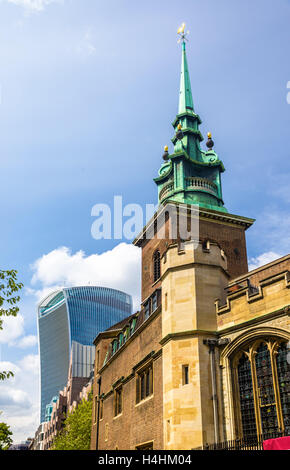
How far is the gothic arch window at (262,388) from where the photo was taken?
53.3 feet

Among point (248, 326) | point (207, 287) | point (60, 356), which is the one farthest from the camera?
point (60, 356)

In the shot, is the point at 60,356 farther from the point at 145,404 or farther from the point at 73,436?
the point at 145,404

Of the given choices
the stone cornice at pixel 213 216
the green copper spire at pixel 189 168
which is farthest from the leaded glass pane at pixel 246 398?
the green copper spire at pixel 189 168

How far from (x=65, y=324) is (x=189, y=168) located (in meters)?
146

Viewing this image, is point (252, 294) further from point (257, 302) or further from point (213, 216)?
point (213, 216)

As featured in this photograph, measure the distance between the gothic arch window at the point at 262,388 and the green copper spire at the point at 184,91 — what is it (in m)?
37.9

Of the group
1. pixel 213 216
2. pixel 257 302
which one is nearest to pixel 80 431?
pixel 213 216

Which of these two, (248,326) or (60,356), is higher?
(60,356)

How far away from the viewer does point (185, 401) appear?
1833 cm

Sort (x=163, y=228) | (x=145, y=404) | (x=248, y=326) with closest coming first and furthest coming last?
1. (x=248, y=326)
2. (x=145, y=404)
3. (x=163, y=228)

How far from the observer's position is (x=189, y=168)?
1807 inches
